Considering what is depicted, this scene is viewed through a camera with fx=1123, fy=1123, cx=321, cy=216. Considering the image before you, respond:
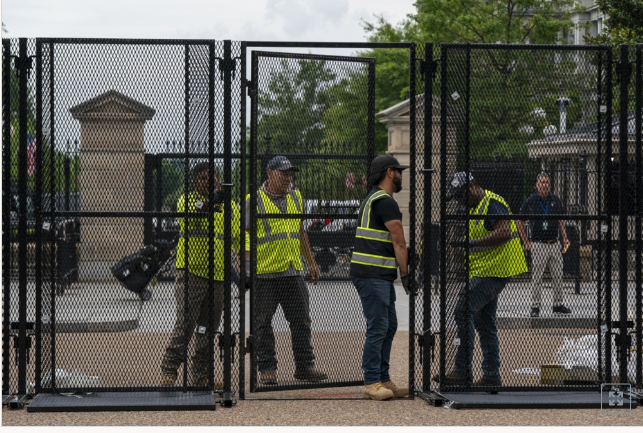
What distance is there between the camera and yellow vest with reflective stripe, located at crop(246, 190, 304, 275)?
870cm

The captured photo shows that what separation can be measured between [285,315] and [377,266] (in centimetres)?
89

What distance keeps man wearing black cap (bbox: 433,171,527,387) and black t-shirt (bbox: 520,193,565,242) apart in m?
0.15

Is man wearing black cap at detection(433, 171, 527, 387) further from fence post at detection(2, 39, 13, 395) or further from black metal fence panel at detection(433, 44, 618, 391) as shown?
fence post at detection(2, 39, 13, 395)

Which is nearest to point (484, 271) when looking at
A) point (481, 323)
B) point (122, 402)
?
point (481, 323)

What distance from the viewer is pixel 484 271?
8.74 metres

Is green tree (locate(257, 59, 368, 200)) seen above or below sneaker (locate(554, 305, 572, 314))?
above

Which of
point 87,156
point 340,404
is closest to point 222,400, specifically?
point 340,404

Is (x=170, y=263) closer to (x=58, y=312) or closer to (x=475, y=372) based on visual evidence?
(x=58, y=312)

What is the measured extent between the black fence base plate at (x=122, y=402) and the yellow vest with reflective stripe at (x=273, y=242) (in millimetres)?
1098

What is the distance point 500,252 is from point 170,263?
8.98ft

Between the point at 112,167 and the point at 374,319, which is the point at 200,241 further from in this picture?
the point at 374,319

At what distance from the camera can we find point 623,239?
867 centimetres

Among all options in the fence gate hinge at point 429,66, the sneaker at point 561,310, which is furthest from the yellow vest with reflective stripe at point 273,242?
the sneaker at point 561,310

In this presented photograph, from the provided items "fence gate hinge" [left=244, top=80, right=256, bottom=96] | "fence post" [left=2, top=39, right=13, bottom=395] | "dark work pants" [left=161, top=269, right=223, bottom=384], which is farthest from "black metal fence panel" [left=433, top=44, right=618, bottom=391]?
"fence post" [left=2, top=39, right=13, bottom=395]
